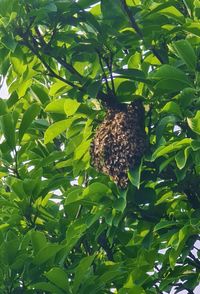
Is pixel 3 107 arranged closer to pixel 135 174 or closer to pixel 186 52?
pixel 135 174

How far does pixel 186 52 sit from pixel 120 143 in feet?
1.74

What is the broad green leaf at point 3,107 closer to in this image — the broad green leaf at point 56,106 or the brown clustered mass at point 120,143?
the broad green leaf at point 56,106

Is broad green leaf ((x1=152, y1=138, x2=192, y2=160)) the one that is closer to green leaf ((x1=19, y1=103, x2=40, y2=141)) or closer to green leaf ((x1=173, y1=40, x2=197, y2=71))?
green leaf ((x1=173, y1=40, x2=197, y2=71))

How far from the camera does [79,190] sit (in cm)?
329

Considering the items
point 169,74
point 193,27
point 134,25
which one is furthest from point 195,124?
point 134,25

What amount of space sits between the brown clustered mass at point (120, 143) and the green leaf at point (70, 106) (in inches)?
6.2

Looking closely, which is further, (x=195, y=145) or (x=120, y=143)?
(x=120, y=143)

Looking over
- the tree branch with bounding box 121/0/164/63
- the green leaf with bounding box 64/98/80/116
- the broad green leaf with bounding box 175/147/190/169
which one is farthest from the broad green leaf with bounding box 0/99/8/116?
the broad green leaf with bounding box 175/147/190/169

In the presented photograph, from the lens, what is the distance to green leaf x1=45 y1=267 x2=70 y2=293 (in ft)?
9.53

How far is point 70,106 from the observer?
10.7 feet

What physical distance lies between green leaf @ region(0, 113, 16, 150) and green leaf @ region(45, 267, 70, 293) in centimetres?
87

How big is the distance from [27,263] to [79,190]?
45cm

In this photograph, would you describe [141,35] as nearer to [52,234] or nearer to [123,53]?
[123,53]

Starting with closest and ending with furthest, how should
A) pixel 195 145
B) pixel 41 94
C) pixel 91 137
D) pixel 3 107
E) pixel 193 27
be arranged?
1. pixel 195 145
2. pixel 193 27
3. pixel 91 137
4. pixel 3 107
5. pixel 41 94
